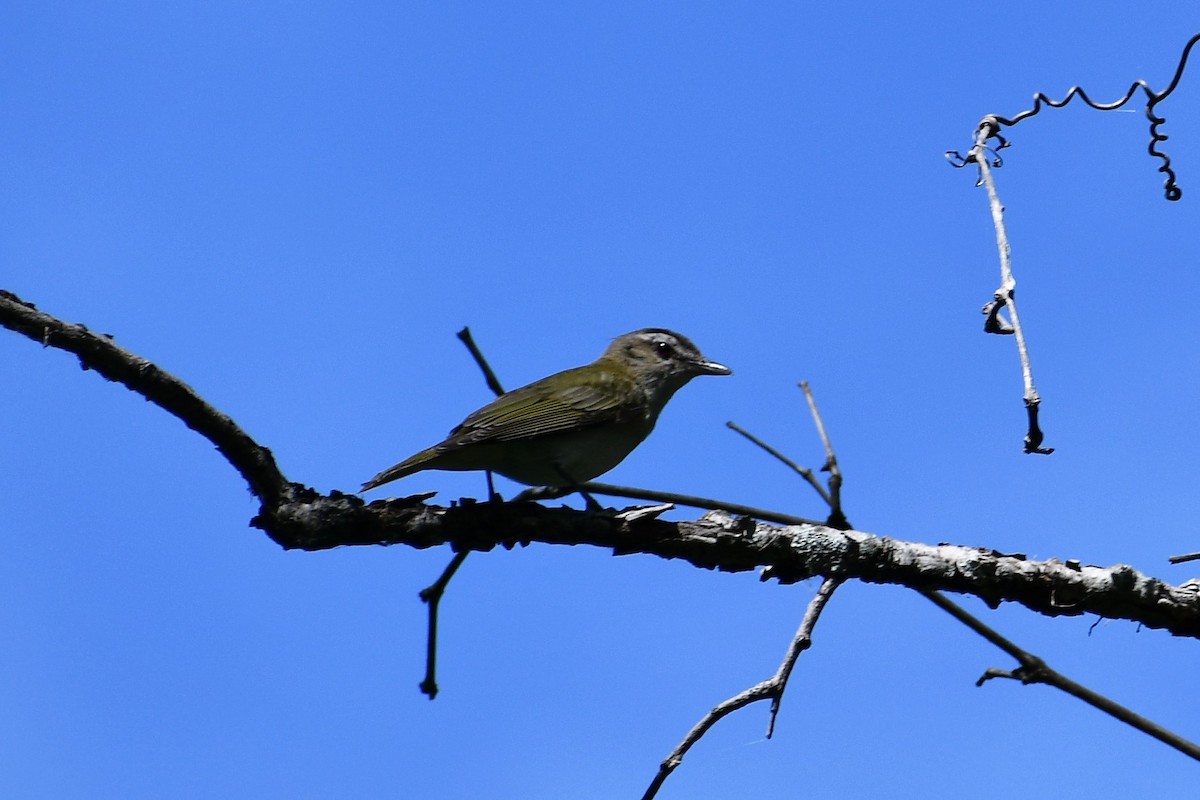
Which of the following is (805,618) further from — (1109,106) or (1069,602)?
(1109,106)

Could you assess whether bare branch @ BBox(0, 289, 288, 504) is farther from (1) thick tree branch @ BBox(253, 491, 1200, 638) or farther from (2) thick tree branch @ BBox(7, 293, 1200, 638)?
(1) thick tree branch @ BBox(253, 491, 1200, 638)

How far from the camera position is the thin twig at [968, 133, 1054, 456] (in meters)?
2.95

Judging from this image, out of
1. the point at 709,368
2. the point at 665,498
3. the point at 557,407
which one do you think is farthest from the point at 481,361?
the point at 709,368

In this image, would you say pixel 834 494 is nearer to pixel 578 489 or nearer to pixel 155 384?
pixel 578 489

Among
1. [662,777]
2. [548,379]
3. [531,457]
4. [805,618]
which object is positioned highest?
[548,379]

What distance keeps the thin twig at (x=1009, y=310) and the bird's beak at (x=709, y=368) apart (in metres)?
3.48

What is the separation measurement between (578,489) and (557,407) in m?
1.29

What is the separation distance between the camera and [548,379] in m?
6.56

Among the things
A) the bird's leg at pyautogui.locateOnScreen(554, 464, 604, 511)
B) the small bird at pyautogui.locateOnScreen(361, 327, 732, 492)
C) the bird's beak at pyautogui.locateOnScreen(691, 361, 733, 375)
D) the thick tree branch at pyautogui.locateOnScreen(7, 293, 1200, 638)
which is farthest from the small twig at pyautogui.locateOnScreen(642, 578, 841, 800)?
the bird's beak at pyautogui.locateOnScreen(691, 361, 733, 375)

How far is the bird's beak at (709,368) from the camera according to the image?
23.9 ft

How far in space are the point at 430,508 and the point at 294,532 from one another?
0.47 m

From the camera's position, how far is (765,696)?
3.27m

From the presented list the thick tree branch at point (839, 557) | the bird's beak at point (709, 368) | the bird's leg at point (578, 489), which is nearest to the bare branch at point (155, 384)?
the thick tree branch at point (839, 557)

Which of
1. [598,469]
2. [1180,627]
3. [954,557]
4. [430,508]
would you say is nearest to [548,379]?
[598,469]
